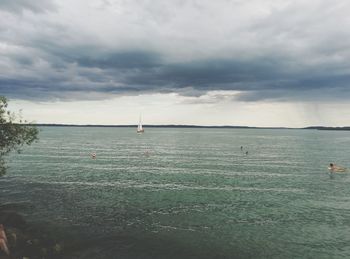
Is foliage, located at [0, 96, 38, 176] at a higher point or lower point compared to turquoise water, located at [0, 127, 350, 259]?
higher

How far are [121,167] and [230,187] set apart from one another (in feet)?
107

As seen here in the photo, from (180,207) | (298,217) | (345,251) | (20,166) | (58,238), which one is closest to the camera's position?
(345,251)

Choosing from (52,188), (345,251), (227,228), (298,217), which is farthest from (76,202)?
(345,251)

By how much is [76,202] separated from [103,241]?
50.3ft

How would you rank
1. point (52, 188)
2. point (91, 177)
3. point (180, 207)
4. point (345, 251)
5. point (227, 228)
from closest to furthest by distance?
1. point (345, 251)
2. point (227, 228)
3. point (180, 207)
4. point (52, 188)
5. point (91, 177)

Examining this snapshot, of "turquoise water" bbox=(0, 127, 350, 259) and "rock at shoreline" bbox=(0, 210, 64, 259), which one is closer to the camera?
"rock at shoreline" bbox=(0, 210, 64, 259)

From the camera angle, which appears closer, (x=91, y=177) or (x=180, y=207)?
(x=180, y=207)

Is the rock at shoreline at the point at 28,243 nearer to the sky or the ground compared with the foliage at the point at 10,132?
nearer to the ground

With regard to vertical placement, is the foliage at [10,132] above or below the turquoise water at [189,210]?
above

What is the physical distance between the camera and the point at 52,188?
55.8 meters

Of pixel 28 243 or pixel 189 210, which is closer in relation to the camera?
pixel 28 243

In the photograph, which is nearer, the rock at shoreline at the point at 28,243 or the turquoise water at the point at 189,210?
the rock at shoreline at the point at 28,243

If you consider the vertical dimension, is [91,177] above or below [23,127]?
below

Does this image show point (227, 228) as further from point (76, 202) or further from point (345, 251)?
point (76, 202)
